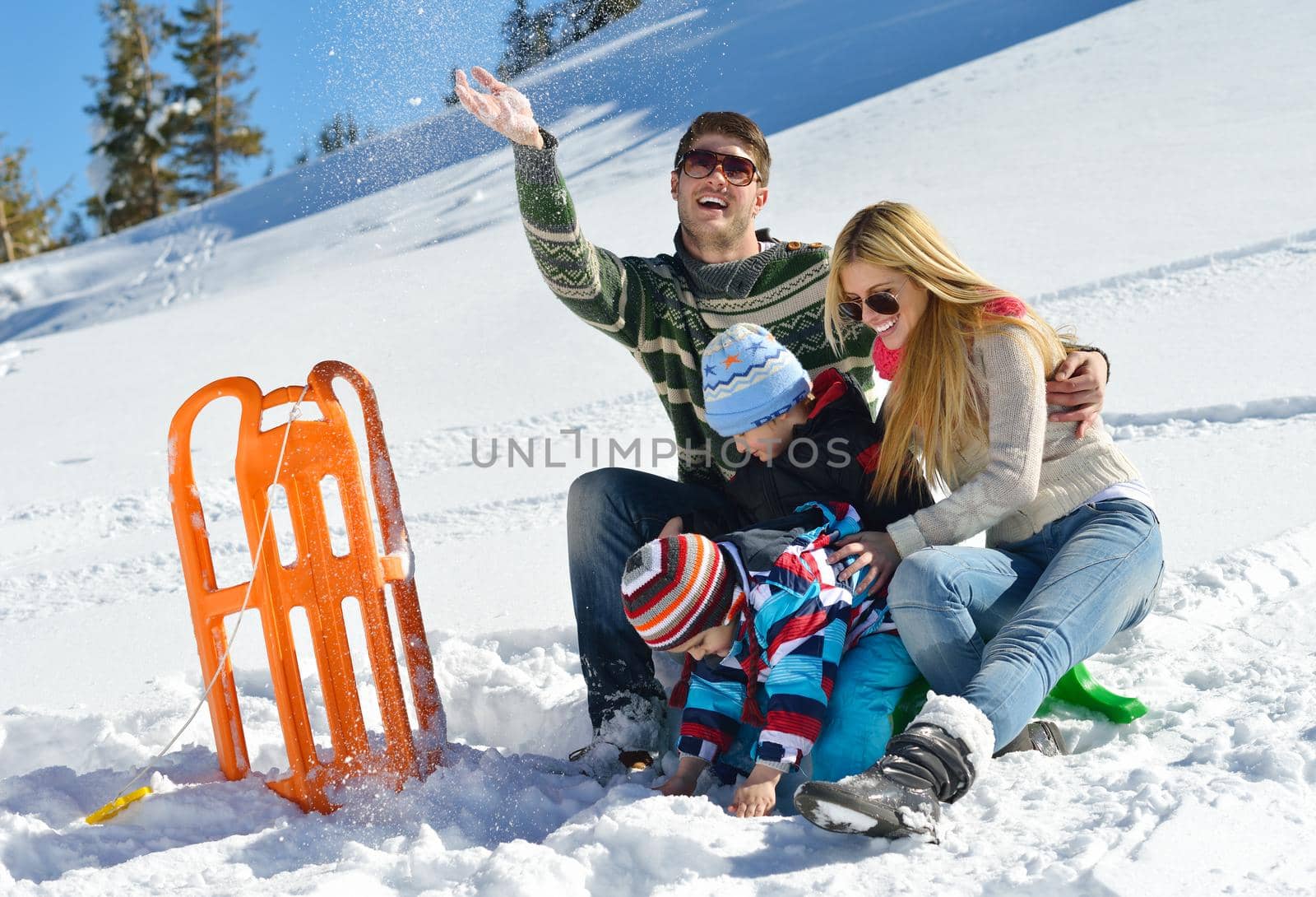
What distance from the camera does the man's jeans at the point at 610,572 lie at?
99.0 inches

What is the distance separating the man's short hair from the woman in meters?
0.61

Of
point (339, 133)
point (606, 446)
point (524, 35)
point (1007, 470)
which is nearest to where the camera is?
Result: point (1007, 470)

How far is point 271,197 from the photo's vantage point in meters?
20.5

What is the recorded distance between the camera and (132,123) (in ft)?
92.6

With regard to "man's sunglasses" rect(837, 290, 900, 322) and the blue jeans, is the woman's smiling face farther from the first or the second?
the blue jeans

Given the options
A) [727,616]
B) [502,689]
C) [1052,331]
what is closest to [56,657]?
[502,689]

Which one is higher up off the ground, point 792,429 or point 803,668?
point 792,429

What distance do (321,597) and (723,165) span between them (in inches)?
57.0

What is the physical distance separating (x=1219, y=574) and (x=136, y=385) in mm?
9160

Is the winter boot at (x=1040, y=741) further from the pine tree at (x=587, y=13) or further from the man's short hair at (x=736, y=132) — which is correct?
the pine tree at (x=587, y=13)

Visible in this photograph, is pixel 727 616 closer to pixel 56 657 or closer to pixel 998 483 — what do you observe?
pixel 998 483

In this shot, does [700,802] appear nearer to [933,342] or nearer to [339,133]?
[933,342]

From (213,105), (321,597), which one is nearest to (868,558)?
Result: (321,597)

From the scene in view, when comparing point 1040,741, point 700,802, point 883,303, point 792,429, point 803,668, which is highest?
point 883,303
